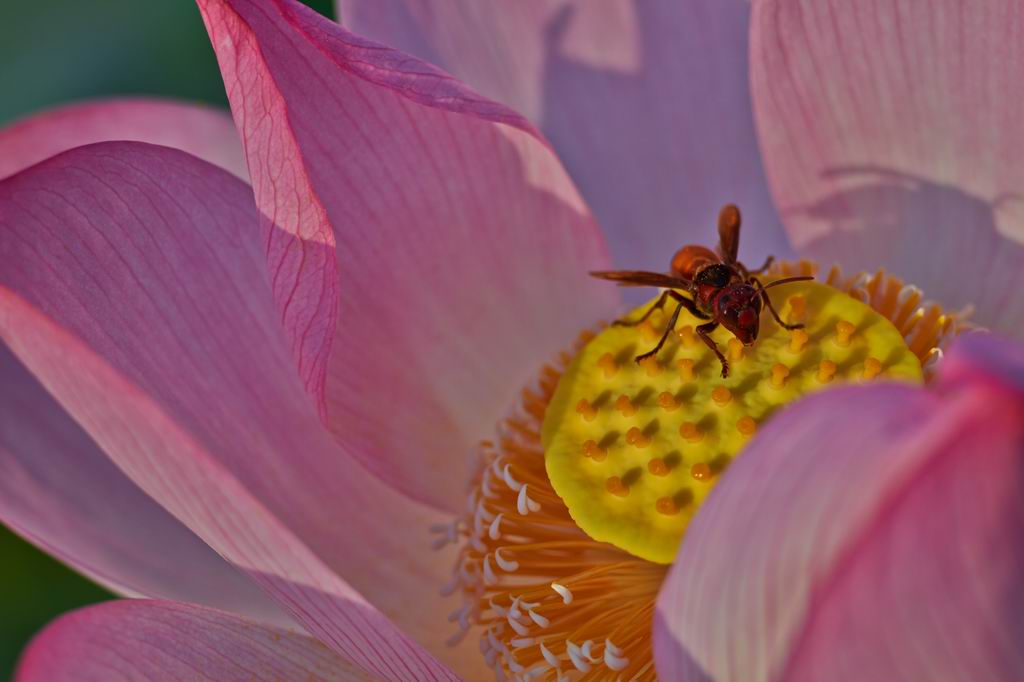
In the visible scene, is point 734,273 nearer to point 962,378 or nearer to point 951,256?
point 951,256

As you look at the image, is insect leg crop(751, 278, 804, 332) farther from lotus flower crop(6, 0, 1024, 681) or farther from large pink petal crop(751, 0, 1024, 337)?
large pink petal crop(751, 0, 1024, 337)

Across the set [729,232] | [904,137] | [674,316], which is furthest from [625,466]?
[904,137]

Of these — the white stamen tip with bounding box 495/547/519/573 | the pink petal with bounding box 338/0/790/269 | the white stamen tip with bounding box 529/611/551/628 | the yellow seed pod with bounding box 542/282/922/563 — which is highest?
the pink petal with bounding box 338/0/790/269

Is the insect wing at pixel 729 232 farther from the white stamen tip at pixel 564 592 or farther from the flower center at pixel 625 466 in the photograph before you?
the white stamen tip at pixel 564 592

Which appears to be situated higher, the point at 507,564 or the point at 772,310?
the point at 772,310

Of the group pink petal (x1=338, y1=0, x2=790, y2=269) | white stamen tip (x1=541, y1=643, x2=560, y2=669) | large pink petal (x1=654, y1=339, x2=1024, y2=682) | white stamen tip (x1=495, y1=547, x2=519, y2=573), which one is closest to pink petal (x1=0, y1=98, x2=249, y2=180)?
pink petal (x1=338, y1=0, x2=790, y2=269)

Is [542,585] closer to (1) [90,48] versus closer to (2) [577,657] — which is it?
(2) [577,657]
